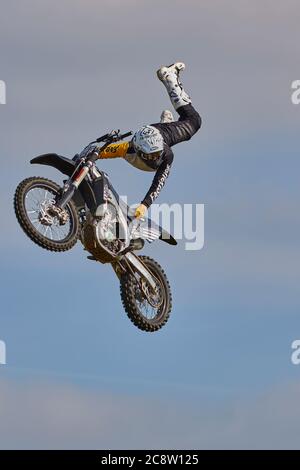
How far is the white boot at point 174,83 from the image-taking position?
36.3 m

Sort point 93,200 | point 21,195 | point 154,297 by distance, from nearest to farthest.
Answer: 1. point 21,195
2. point 93,200
3. point 154,297

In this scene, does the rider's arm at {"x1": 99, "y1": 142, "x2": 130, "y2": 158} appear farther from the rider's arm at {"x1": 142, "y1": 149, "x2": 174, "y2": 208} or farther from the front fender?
the front fender

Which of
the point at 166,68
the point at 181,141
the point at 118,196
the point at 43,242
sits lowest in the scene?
the point at 43,242

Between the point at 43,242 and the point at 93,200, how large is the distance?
8.16ft

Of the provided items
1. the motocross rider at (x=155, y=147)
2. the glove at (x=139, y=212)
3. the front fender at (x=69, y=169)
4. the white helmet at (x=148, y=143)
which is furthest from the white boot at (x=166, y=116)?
the front fender at (x=69, y=169)

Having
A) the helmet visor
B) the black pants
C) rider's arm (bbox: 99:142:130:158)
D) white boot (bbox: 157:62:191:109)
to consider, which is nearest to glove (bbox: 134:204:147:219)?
the helmet visor

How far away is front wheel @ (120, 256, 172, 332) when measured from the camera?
34188 mm

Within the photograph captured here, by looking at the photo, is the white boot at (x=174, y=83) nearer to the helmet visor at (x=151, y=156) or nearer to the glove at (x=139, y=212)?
the helmet visor at (x=151, y=156)

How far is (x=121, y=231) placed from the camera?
33.4 m

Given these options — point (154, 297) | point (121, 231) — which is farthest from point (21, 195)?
point (154, 297)

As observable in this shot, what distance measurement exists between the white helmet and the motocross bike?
4.15 ft

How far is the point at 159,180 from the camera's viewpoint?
3450cm

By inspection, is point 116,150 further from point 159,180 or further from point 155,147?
point 159,180

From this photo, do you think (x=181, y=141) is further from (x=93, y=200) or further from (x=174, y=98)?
(x=93, y=200)
